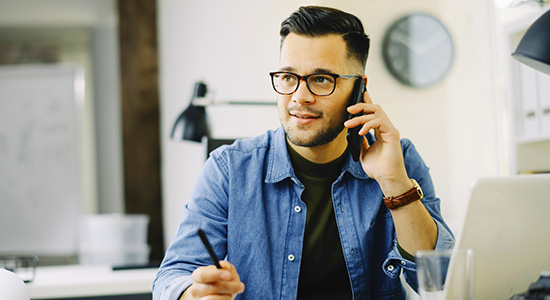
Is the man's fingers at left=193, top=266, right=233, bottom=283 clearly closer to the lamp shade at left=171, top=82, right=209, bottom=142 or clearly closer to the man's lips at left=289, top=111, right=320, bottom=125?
the man's lips at left=289, top=111, right=320, bottom=125

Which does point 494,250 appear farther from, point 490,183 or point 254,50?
point 254,50

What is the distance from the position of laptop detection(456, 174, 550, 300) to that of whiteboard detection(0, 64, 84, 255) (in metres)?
3.80

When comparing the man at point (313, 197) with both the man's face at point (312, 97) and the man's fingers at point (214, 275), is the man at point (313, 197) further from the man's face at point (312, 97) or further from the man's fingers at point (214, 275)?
the man's fingers at point (214, 275)

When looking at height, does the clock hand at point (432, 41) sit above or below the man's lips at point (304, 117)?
above

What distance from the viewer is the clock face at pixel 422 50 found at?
340cm

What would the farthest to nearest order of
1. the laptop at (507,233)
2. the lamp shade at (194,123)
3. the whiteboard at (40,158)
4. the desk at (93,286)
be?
the whiteboard at (40,158)
the lamp shade at (194,123)
the desk at (93,286)
the laptop at (507,233)

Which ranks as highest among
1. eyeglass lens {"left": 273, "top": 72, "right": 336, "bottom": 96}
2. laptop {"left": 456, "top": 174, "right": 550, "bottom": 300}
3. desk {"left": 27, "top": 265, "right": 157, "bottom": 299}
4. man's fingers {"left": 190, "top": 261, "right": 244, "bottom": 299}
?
eyeglass lens {"left": 273, "top": 72, "right": 336, "bottom": 96}

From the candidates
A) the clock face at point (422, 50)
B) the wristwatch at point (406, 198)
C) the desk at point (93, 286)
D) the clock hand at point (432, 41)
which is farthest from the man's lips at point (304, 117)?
the clock hand at point (432, 41)

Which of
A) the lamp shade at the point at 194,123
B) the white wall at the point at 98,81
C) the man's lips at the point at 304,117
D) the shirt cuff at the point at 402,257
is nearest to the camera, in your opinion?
the shirt cuff at the point at 402,257

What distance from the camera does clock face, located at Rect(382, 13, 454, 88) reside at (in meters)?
3.40

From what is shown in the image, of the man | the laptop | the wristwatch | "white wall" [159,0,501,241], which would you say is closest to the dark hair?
the man

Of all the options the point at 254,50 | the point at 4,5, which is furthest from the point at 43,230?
the point at 254,50

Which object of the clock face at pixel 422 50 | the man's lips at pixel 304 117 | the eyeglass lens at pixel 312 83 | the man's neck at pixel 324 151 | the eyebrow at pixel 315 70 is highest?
the clock face at pixel 422 50

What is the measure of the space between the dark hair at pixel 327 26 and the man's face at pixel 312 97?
0.05 feet
